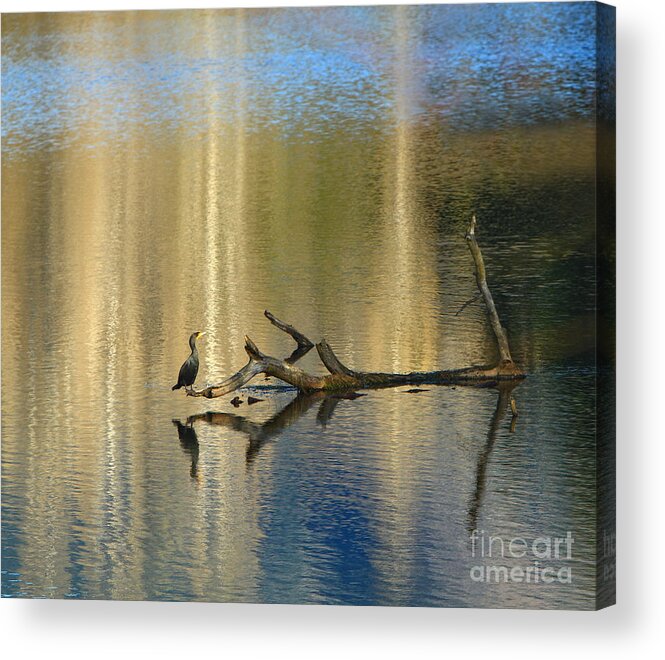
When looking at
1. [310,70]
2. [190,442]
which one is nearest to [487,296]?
[310,70]

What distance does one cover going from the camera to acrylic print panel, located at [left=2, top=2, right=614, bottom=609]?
10.4m

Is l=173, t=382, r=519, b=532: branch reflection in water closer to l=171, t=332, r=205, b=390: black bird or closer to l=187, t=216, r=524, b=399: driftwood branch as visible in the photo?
l=187, t=216, r=524, b=399: driftwood branch

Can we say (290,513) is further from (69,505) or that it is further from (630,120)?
(630,120)

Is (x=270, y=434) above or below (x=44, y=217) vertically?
below

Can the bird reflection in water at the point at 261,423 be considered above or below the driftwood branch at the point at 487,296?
below

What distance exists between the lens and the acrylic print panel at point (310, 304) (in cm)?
1042

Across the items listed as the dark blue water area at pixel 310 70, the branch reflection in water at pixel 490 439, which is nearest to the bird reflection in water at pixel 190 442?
the branch reflection in water at pixel 490 439

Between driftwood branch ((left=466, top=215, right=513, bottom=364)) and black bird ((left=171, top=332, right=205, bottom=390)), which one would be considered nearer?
driftwood branch ((left=466, top=215, right=513, bottom=364))

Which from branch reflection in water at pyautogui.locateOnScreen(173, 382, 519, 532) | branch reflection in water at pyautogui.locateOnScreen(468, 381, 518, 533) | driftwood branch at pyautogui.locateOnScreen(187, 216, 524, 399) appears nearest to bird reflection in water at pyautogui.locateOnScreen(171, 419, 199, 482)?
branch reflection in water at pyautogui.locateOnScreen(173, 382, 519, 532)

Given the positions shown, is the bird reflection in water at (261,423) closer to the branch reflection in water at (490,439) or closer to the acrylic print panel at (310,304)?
the acrylic print panel at (310,304)

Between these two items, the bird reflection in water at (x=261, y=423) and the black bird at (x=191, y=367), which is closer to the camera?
the bird reflection in water at (x=261, y=423)

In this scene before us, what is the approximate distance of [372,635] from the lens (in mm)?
10461

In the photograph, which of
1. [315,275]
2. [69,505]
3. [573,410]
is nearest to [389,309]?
[315,275]

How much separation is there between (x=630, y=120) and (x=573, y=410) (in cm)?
160
